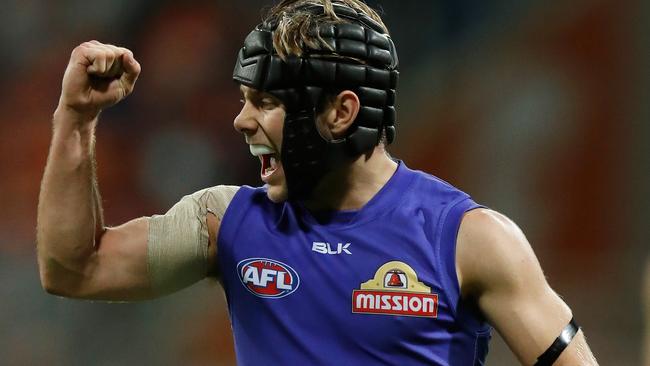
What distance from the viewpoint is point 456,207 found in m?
2.42

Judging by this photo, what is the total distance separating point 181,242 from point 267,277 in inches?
9.6

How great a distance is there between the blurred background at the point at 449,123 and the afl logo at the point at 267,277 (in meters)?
3.07

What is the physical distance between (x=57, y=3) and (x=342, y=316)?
4173 mm

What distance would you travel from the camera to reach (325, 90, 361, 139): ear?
2.51 meters

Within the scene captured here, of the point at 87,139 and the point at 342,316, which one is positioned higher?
the point at 87,139

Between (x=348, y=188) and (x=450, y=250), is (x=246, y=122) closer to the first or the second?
(x=348, y=188)

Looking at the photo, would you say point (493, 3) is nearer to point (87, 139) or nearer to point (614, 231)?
point (614, 231)

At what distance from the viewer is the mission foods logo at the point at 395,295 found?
2367 millimetres

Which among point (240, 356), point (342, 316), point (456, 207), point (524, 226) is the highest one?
point (456, 207)

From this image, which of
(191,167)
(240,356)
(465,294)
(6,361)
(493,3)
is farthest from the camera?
(493,3)

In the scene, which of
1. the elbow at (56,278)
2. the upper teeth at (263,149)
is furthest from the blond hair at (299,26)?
the elbow at (56,278)

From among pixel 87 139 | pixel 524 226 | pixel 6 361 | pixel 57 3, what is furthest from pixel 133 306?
pixel 87 139

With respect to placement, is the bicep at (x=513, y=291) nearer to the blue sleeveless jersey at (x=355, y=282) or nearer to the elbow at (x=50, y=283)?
the blue sleeveless jersey at (x=355, y=282)

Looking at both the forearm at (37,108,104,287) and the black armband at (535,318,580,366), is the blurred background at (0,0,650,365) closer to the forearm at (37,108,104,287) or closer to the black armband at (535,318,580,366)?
the forearm at (37,108,104,287)
